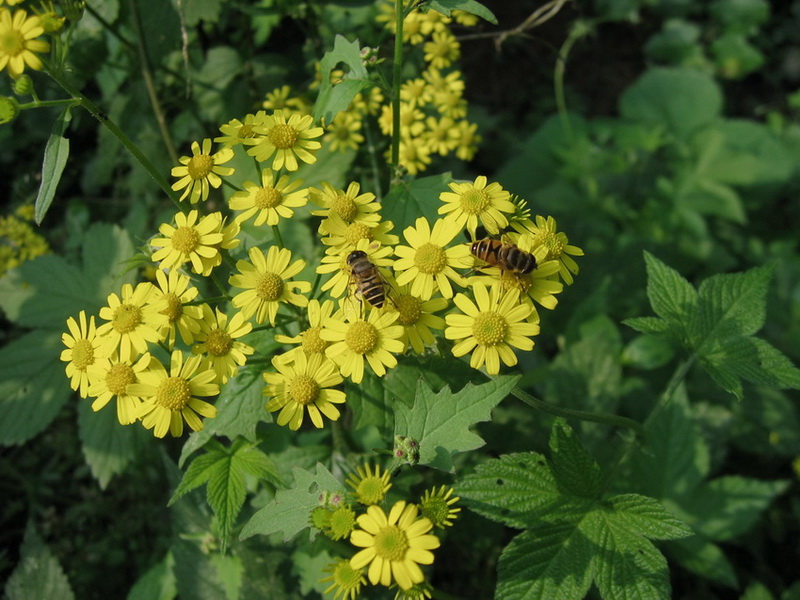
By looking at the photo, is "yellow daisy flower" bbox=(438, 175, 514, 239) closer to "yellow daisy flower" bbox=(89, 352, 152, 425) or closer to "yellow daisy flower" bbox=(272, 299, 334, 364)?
"yellow daisy flower" bbox=(272, 299, 334, 364)

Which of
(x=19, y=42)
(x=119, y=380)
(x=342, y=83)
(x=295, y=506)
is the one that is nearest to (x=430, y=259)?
(x=342, y=83)

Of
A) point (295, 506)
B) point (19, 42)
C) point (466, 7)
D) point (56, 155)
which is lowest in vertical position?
point (295, 506)

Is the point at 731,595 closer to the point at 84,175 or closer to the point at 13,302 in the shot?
the point at 13,302

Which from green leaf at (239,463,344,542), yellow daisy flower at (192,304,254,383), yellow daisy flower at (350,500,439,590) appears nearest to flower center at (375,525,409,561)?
yellow daisy flower at (350,500,439,590)

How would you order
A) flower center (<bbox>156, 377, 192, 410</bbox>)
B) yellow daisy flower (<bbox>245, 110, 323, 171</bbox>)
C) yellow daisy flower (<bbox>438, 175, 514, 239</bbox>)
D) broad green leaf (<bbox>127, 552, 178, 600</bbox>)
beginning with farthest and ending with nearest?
broad green leaf (<bbox>127, 552, 178, 600</bbox>) < yellow daisy flower (<bbox>245, 110, 323, 171</bbox>) < yellow daisy flower (<bbox>438, 175, 514, 239</bbox>) < flower center (<bbox>156, 377, 192, 410</bbox>)

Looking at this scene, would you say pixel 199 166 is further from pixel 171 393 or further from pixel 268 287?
pixel 171 393

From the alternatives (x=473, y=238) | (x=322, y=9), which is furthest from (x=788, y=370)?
(x=322, y=9)
